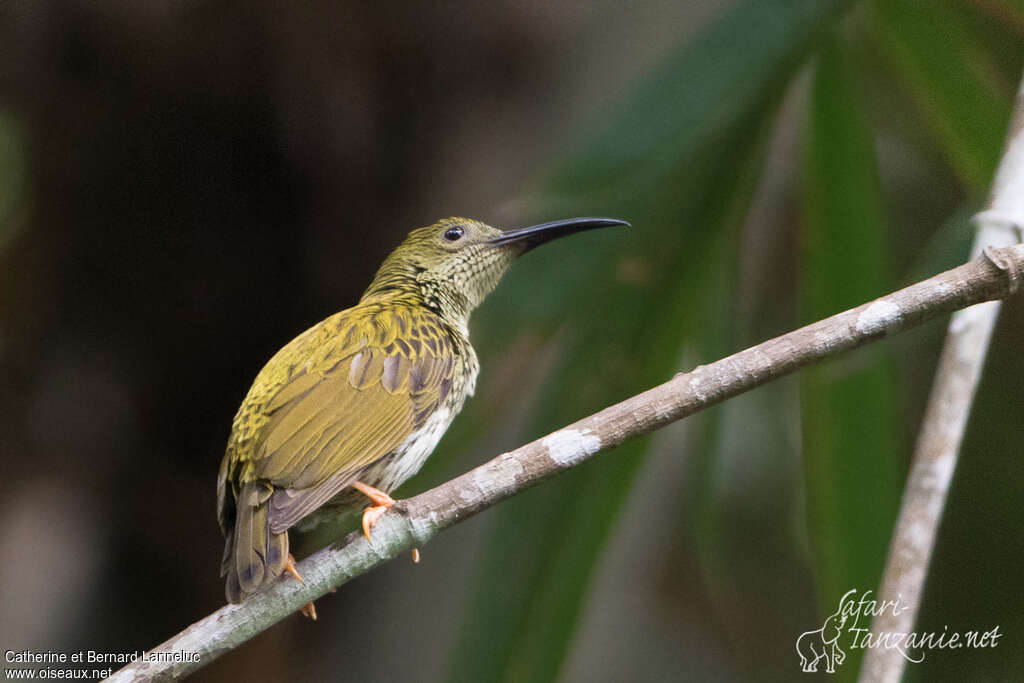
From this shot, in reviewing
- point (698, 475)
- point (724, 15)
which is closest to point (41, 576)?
point (698, 475)

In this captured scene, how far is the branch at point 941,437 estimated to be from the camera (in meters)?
2.14

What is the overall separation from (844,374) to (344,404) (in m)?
1.40

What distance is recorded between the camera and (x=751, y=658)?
6.26 metres

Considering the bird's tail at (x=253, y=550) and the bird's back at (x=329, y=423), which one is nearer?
the bird's tail at (x=253, y=550)

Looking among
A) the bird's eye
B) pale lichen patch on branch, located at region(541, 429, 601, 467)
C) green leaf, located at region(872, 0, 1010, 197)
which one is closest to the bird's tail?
pale lichen patch on branch, located at region(541, 429, 601, 467)

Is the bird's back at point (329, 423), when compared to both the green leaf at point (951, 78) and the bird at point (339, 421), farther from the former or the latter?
the green leaf at point (951, 78)

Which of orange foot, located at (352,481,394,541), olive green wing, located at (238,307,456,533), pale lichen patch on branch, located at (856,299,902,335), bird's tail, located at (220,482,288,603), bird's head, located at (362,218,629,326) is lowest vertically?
bird's tail, located at (220,482,288,603)

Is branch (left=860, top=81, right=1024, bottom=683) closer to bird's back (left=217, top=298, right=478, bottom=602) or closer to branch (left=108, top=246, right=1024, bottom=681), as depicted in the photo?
branch (left=108, top=246, right=1024, bottom=681)

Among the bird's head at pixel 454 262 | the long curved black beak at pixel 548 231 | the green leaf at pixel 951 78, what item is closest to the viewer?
the green leaf at pixel 951 78

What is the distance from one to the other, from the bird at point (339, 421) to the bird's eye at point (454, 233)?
0.26 meters

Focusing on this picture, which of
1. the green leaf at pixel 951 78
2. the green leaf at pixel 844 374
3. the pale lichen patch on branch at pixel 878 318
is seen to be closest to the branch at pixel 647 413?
the pale lichen patch on branch at pixel 878 318

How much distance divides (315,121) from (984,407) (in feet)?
12.2

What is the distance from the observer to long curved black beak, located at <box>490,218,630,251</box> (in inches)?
127

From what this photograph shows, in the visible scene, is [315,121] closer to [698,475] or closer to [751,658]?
[698,475]
